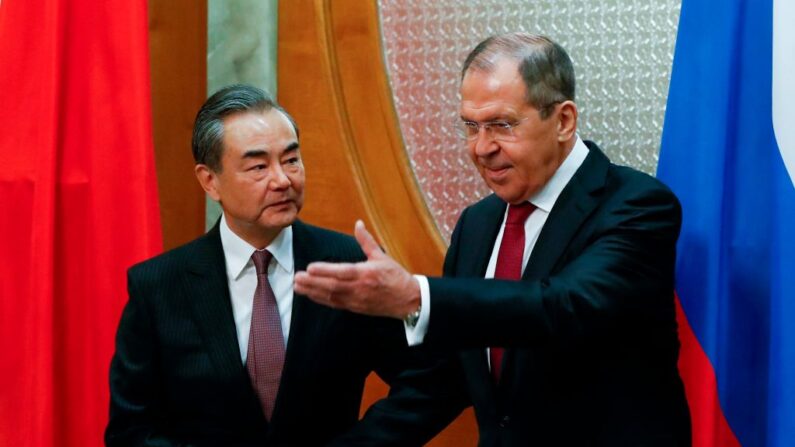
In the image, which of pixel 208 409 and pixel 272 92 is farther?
pixel 272 92

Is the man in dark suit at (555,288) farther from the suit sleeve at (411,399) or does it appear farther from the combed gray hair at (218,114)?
the combed gray hair at (218,114)

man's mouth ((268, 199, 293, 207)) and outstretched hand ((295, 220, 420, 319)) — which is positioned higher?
man's mouth ((268, 199, 293, 207))

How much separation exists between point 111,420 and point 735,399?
1.24 metres

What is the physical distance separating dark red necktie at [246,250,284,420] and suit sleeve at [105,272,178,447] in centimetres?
19

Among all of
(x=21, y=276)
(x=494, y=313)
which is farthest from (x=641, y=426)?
(x=21, y=276)

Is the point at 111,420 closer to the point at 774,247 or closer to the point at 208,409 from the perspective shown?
the point at 208,409

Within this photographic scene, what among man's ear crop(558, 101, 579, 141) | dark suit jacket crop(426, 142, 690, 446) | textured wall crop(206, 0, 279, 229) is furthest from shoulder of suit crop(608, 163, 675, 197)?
textured wall crop(206, 0, 279, 229)

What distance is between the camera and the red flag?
2.73m

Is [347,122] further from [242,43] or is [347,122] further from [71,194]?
[71,194]

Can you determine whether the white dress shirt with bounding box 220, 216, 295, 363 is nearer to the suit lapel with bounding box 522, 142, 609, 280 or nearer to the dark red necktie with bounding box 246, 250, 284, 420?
the dark red necktie with bounding box 246, 250, 284, 420

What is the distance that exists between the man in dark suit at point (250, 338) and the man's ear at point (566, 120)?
0.52m

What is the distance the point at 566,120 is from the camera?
2.12m

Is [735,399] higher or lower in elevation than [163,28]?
lower

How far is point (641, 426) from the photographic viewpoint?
78.8 inches
